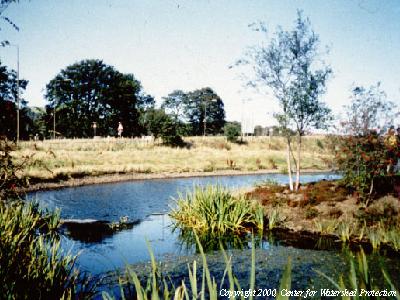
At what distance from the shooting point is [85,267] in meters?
8.08

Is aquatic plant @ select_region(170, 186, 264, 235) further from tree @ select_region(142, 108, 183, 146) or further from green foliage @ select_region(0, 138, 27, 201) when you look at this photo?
tree @ select_region(142, 108, 183, 146)

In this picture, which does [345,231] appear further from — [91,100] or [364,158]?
[91,100]

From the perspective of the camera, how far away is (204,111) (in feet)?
282

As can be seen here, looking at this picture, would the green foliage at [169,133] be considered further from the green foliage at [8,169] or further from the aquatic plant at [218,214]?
the green foliage at [8,169]

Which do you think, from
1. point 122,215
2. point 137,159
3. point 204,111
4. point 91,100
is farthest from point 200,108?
point 122,215

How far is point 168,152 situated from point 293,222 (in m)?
30.5

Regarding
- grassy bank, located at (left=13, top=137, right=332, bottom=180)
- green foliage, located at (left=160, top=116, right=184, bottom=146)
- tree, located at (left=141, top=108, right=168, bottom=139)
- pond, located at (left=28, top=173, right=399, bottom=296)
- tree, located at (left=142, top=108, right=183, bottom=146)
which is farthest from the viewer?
tree, located at (left=141, top=108, right=168, bottom=139)

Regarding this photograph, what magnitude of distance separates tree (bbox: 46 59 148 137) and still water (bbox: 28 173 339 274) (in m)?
39.3

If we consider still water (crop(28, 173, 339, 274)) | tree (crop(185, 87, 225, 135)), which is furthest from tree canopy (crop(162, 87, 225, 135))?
still water (crop(28, 173, 339, 274))

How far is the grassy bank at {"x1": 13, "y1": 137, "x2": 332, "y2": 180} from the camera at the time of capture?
28.4 metres

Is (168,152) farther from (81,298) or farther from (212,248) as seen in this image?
(81,298)

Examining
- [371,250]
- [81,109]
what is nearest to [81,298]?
[371,250]

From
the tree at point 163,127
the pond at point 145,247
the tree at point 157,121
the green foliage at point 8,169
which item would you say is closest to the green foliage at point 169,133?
the tree at point 163,127

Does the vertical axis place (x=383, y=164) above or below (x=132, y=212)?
above
